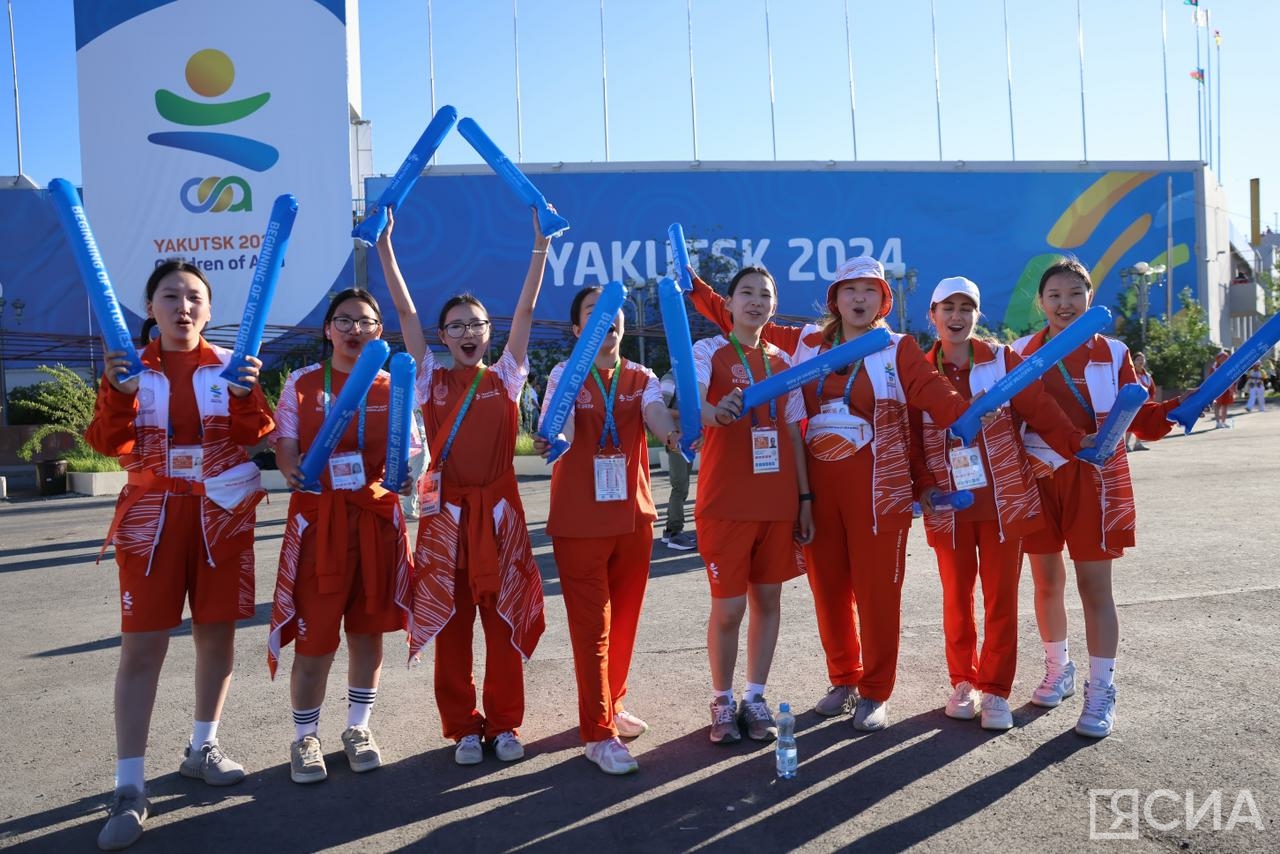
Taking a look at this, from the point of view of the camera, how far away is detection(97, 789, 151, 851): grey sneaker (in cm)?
326

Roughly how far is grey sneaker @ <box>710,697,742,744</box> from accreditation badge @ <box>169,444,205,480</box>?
7.51ft

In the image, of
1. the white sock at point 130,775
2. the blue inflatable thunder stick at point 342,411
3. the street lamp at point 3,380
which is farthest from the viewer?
the street lamp at point 3,380

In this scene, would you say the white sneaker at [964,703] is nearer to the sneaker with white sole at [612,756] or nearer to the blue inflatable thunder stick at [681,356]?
the sneaker with white sole at [612,756]

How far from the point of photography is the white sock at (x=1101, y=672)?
13.4 feet

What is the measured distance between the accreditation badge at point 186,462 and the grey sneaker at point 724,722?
7.51 ft

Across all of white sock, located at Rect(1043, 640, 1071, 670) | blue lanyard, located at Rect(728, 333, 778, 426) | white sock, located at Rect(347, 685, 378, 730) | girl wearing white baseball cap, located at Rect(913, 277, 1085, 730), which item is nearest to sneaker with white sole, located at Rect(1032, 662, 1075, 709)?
white sock, located at Rect(1043, 640, 1071, 670)

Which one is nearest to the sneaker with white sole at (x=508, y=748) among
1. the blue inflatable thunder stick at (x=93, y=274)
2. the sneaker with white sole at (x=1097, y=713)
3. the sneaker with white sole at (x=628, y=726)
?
the sneaker with white sole at (x=628, y=726)

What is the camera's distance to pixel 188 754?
3.91 metres

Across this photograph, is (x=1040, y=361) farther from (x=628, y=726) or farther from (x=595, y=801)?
(x=595, y=801)

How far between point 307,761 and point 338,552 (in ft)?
2.69

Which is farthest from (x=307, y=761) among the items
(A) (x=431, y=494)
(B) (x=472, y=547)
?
(A) (x=431, y=494)

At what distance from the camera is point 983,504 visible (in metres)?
4.29

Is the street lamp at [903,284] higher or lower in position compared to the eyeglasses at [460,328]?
higher

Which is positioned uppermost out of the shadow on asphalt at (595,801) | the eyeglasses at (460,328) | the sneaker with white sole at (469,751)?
the eyeglasses at (460,328)
